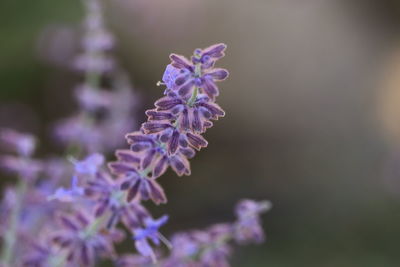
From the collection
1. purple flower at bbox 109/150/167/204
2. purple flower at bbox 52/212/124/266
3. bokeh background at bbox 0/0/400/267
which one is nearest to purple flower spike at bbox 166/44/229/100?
purple flower at bbox 109/150/167/204

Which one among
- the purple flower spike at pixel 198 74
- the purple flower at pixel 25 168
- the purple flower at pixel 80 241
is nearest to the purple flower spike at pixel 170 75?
the purple flower spike at pixel 198 74

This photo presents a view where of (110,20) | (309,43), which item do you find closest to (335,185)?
(309,43)

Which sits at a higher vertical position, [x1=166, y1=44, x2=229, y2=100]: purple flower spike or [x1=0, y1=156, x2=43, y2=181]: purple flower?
[x1=0, y1=156, x2=43, y2=181]: purple flower

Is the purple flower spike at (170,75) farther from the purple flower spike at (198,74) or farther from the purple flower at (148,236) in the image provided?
the purple flower at (148,236)

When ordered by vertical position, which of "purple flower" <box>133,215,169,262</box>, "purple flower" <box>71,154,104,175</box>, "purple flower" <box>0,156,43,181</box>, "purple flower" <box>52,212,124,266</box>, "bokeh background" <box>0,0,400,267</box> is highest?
"bokeh background" <box>0,0,400,267</box>

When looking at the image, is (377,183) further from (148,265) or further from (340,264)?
(148,265)

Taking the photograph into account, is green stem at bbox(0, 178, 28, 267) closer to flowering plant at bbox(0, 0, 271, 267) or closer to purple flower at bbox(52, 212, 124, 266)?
flowering plant at bbox(0, 0, 271, 267)
